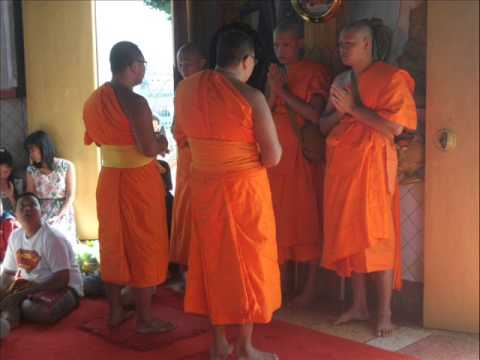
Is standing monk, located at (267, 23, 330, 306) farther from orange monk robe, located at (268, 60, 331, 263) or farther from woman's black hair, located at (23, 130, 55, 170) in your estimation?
woman's black hair, located at (23, 130, 55, 170)

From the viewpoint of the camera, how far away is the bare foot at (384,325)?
3785 mm

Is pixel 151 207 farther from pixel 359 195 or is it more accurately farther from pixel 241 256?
pixel 359 195

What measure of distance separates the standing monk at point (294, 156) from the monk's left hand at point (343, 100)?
1.29 feet

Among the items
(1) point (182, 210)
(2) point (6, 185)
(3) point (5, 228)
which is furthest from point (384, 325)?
(2) point (6, 185)

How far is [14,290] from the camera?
4.20m

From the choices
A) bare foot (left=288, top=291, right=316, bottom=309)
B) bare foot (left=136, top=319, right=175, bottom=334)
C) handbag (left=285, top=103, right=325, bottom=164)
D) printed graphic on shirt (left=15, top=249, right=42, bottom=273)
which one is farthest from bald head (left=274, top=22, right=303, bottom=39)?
printed graphic on shirt (left=15, top=249, right=42, bottom=273)

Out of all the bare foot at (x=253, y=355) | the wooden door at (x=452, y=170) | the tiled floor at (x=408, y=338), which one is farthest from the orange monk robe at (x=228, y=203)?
the wooden door at (x=452, y=170)

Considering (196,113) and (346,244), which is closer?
(196,113)

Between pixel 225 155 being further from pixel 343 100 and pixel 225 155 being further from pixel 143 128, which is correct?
pixel 343 100

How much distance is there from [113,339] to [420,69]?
100 inches

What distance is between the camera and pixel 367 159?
372cm

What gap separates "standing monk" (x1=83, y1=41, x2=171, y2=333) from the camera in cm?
359

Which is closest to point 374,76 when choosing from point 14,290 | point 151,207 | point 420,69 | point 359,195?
point 420,69

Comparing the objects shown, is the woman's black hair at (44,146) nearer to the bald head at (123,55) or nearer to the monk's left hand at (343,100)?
the bald head at (123,55)
